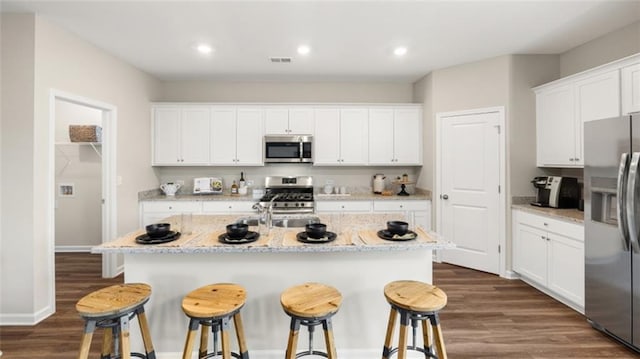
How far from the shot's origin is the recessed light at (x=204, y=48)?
3.34 m

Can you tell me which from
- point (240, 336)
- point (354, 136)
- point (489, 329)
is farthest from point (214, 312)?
point (354, 136)

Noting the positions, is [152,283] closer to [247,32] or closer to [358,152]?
[247,32]

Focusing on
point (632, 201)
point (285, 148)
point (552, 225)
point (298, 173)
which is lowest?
point (552, 225)

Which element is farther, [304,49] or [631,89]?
[304,49]

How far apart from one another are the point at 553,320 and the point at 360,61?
3454 millimetres

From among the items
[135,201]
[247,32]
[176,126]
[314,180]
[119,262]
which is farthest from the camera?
[314,180]

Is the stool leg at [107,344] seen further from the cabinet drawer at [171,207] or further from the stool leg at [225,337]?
the cabinet drawer at [171,207]

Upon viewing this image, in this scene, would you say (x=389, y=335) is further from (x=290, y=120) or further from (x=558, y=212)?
(x=290, y=120)

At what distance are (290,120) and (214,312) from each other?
341cm

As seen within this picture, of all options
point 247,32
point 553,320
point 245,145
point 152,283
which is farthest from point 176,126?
point 553,320

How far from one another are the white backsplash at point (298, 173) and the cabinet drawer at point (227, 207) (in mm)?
619

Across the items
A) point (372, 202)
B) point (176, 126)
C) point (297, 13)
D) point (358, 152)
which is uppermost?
point (297, 13)

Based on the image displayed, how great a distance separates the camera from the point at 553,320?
2.66 m

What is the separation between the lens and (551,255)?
3.02 m
